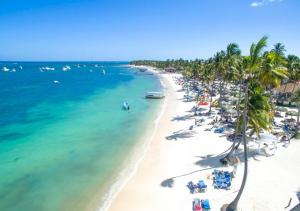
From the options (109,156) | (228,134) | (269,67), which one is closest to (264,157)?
(228,134)

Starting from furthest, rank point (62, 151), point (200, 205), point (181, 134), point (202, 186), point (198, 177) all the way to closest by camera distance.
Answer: point (181, 134) → point (62, 151) → point (198, 177) → point (202, 186) → point (200, 205)

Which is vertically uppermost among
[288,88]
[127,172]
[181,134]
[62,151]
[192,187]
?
[288,88]

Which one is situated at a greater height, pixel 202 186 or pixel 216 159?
pixel 202 186

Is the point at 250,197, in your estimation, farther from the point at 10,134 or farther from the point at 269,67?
the point at 10,134

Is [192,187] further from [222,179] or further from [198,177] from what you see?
[222,179]

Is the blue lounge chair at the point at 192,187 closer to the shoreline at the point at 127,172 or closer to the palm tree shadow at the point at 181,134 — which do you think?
the shoreline at the point at 127,172

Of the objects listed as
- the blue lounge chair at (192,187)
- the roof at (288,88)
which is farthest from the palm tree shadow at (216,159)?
the roof at (288,88)

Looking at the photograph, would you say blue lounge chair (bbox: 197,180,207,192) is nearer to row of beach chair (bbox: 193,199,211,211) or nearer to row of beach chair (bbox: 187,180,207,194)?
row of beach chair (bbox: 187,180,207,194)

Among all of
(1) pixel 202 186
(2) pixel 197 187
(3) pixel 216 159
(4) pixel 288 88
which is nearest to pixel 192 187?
(2) pixel 197 187
